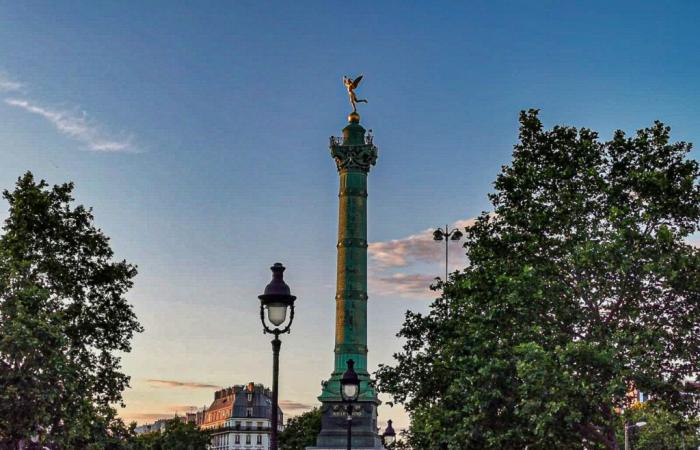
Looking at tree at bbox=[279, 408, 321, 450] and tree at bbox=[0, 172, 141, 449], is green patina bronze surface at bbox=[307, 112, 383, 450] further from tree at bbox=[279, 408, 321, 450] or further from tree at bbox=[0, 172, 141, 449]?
tree at bbox=[279, 408, 321, 450]

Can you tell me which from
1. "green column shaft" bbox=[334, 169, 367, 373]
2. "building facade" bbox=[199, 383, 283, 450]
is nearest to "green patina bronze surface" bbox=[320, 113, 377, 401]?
"green column shaft" bbox=[334, 169, 367, 373]

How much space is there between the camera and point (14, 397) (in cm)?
3584

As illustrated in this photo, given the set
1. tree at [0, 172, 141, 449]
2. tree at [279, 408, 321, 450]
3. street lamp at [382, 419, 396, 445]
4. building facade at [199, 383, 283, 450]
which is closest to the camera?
tree at [0, 172, 141, 449]

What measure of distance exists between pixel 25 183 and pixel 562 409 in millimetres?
27260

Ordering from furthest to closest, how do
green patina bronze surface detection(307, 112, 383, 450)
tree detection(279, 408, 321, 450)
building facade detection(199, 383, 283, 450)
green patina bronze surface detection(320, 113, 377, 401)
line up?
building facade detection(199, 383, 283, 450) < tree detection(279, 408, 321, 450) < green patina bronze surface detection(320, 113, 377, 401) < green patina bronze surface detection(307, 112, 383, 450)

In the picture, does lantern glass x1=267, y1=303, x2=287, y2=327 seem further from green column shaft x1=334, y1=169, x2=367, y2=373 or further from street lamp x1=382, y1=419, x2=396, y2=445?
green column shaft x1=334, y1=169, x2=367, y2=373

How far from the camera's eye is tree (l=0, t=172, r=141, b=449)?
36.4 metres

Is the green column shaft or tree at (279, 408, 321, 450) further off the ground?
the green column shaft

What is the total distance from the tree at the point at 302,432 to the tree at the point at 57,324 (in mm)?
63788

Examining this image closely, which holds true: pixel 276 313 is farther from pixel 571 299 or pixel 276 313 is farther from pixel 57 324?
pixel 57 324

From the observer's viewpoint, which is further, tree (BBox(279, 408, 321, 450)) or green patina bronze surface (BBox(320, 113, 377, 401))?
tree (BBox(279, 408, 321, 450))

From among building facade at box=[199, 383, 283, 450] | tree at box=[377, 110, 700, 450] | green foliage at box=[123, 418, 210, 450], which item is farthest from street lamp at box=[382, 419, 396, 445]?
building facade at box=[199, 383, 283, 450]

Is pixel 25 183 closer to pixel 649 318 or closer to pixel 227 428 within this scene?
pixel 649 318

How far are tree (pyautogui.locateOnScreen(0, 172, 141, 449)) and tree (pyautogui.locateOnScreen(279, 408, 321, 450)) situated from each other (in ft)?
209
